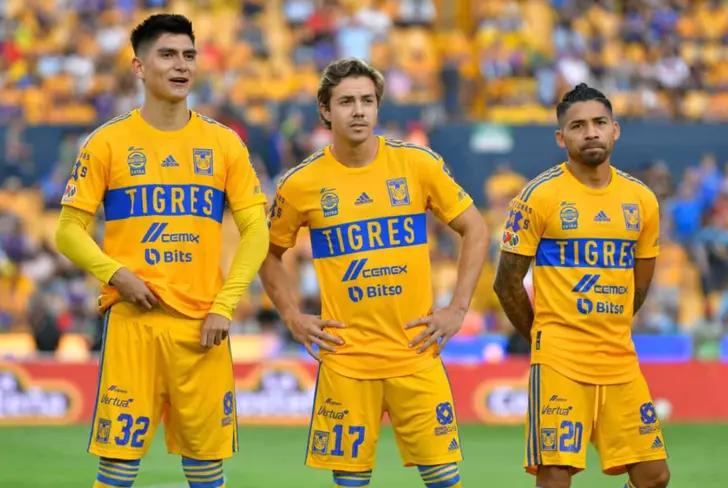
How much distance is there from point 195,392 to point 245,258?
0.68m

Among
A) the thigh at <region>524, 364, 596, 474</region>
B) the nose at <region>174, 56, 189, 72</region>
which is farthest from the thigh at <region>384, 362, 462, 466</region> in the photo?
the nose at <region>174, 56, 189, 72</region>

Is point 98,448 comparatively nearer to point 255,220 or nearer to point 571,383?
point 255,220

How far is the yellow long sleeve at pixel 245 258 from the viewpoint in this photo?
7.39m

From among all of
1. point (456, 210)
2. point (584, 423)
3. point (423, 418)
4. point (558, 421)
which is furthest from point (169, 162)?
point (584, 423)

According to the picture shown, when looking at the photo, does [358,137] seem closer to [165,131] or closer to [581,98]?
[165,131]

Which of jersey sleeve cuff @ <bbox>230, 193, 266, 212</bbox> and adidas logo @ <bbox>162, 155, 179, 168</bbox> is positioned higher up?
adidas logo @ <bbox>162, 155, 179, 168</bbox>

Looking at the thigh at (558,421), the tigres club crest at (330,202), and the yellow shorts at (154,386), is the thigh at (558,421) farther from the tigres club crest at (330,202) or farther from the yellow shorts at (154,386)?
the yellow shorts at (154,386)

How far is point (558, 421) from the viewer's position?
772 cm

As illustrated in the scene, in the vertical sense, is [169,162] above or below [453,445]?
above

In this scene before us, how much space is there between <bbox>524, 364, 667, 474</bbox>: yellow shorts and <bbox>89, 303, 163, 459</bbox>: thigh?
73.9 inches

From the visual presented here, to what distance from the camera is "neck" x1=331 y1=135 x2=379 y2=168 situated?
7.62 m

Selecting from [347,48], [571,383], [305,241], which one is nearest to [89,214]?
[571,383]

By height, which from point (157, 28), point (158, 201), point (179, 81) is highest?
point (157, 28)

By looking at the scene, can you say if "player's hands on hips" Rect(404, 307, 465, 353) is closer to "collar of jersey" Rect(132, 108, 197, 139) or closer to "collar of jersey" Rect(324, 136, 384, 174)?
"collar of jersey" Rect(324, 136, 384, 174)
